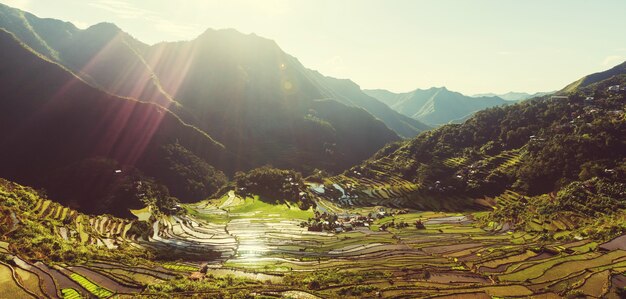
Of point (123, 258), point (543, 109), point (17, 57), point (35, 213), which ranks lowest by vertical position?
point (123, 258)

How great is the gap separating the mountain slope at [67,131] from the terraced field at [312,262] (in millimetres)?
25695

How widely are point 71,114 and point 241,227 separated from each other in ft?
294

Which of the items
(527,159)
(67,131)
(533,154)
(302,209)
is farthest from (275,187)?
(533,154)

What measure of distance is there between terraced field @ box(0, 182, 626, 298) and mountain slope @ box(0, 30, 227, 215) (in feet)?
84.3

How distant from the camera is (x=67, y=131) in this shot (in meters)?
123

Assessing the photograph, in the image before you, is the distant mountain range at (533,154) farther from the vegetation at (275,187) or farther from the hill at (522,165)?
the vegetation at (275,187)

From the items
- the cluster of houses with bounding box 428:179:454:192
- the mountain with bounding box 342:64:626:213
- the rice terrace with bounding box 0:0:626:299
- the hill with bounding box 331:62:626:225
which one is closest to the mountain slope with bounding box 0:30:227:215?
the rice terrace with bounding box 0:0:626:299

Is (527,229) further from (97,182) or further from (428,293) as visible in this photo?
(97,182)

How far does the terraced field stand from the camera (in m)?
37.8

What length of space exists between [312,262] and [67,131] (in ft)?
361

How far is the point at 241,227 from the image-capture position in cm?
8706

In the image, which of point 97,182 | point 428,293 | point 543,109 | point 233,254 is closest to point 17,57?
point 97,182

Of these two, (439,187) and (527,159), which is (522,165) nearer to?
(527,159)

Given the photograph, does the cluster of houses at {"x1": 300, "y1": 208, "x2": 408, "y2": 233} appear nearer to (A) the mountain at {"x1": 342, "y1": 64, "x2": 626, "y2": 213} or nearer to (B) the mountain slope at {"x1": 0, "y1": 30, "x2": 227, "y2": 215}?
(A) the mountain at {"x1": 342, "y1": 64, "x2": 626, "y2": 213}
